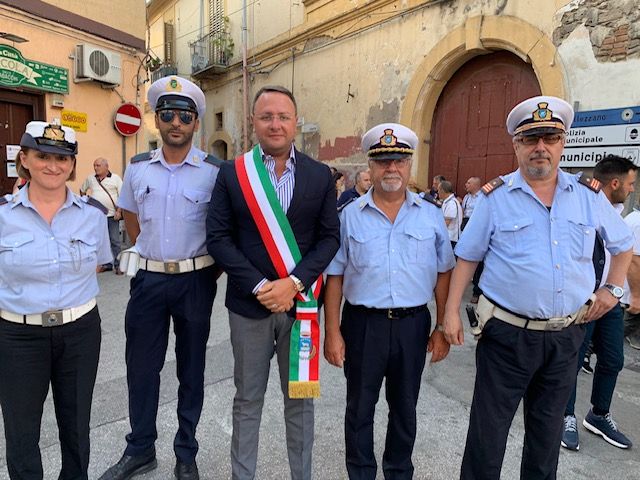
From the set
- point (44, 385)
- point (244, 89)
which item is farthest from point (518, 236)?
point (244, 89)

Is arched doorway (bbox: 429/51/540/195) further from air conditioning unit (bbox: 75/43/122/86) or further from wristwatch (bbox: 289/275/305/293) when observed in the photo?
wristwatch (bbox: 289/275/305/293)

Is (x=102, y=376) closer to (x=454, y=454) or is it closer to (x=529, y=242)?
(x=454, y=454)

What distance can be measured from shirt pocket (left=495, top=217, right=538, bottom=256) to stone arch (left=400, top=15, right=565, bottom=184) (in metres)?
4.97

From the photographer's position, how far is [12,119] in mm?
6883

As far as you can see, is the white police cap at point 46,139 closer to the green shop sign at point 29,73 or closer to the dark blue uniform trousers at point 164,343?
the dark blue uniform trousers at point 164,343

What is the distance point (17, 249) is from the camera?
191 cm

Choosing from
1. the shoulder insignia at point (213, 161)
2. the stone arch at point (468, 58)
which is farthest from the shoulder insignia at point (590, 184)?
the stone arch at point (468, 58)

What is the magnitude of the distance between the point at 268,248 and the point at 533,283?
119 centimetres

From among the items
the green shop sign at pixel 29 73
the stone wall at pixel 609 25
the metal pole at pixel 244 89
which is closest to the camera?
the stone wall at pixel 609 25

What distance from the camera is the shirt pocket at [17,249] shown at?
74.9 inches

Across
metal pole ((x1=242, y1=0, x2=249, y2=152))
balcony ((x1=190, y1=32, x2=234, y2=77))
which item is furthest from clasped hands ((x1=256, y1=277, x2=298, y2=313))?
balcony ((x1=190, y1=32, x2=234, y2=77))

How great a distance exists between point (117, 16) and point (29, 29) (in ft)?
5.67

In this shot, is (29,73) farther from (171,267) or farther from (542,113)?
(542,113)

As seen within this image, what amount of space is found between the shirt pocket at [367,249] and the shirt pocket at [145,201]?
42.8 inches
